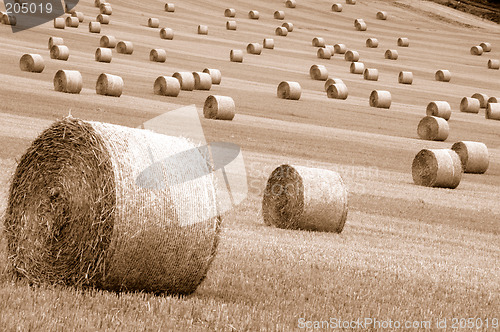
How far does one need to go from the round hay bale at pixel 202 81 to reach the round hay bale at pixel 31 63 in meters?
5.42

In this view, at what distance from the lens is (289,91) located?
31.9 metres

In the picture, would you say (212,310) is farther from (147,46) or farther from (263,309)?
(147,46)

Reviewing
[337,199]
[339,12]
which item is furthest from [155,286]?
[339,12]

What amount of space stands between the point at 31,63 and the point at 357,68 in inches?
711

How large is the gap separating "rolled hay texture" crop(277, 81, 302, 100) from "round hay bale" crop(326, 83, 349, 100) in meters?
2.25

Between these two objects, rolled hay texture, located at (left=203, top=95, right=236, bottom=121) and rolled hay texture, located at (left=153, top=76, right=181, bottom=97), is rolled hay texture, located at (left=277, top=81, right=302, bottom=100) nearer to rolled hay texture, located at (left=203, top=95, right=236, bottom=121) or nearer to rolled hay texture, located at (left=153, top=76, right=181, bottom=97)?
rolled hay texture, located at (left=153, top=76, right=181, bottom=97)

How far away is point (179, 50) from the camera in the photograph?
42531 millimetres

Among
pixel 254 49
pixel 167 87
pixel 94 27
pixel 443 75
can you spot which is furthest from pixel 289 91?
pixel 94 27

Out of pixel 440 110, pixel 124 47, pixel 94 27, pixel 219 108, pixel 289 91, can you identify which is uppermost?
pixel 219 108

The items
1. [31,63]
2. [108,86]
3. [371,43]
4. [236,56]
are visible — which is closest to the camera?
[108,86]

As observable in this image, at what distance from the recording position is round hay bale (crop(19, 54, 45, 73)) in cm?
3006

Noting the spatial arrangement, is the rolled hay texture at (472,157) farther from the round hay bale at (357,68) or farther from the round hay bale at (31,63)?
the round hay bale at (357,68)

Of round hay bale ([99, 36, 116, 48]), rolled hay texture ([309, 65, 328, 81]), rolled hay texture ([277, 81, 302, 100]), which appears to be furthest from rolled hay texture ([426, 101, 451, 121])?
round hay bale ([99, 36, 116, 48])

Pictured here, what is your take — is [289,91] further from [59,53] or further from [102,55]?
[59,53]
